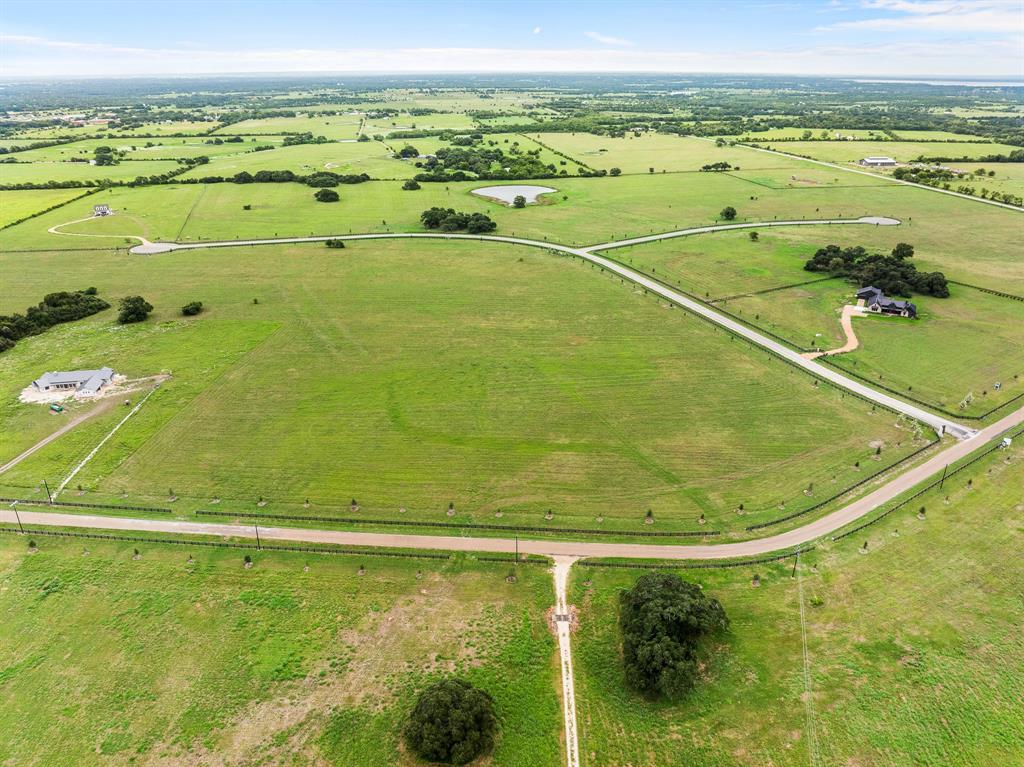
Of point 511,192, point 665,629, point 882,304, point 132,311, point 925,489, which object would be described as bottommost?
point 925,489

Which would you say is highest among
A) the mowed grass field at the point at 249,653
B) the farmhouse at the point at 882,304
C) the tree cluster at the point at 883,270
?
the tree cluster at the point at 883,270

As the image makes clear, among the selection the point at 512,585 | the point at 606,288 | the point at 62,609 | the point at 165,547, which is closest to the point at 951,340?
the point at 606,288

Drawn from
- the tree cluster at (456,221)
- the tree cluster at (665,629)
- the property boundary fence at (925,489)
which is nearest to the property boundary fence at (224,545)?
the tree cluster at (665,629)

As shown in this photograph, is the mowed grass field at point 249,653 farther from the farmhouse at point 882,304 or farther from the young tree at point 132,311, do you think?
the farmhouse at point 882,304

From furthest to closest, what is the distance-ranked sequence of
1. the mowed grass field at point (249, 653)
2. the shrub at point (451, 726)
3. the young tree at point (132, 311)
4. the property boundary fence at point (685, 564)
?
the young tree at point (132, 311)
the property boundary fence at point (685, 564)
the mowed grass field at point (249, 653)
the shrub at point (451, 726)

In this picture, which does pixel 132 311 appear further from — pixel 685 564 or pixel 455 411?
pixel 685 564

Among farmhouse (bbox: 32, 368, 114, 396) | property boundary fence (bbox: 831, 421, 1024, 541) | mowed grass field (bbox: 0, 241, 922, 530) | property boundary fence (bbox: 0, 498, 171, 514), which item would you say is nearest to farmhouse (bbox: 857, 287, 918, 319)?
mowed grass field (bbox: 0, 241, 922, 530)

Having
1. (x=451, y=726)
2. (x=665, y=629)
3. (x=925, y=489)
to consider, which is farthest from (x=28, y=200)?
(x=925, y=489)
